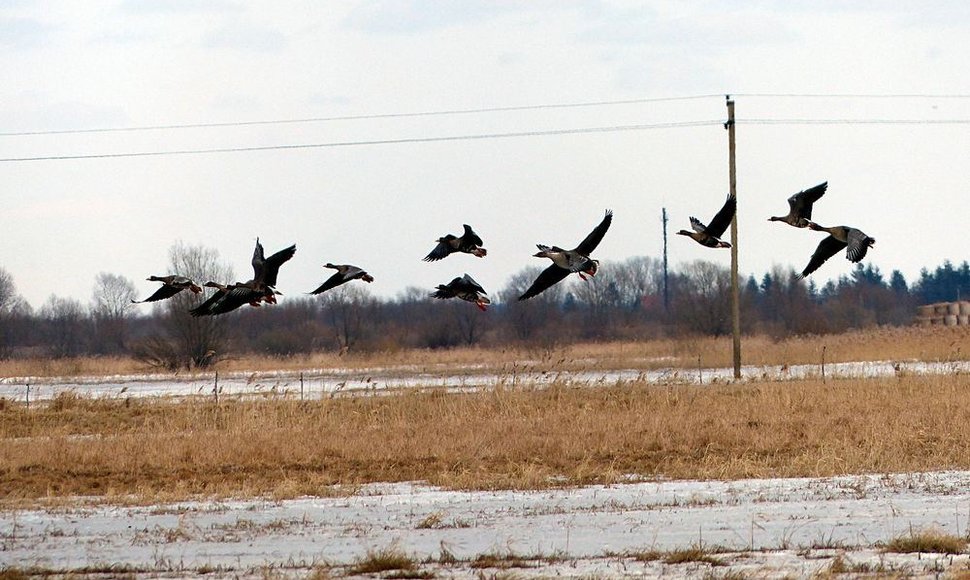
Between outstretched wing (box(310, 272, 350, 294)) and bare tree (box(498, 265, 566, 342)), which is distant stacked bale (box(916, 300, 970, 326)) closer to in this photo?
bare tree (box(498, 265, 566, 342))

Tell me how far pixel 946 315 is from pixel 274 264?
57201 millimetres

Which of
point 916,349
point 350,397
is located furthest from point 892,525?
point 916,349

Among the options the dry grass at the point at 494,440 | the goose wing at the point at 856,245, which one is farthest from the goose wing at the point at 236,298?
the goose wing at the point at 856,245

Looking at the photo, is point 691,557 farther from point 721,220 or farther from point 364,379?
point 364,379

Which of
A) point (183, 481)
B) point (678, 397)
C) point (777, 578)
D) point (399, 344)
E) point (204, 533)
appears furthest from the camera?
point (399, 344)

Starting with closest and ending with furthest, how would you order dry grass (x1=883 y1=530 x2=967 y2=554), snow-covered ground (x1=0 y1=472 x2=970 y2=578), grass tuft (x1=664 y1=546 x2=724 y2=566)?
grass tuft (x1=664 y1=546 x2=724 y2=566) < snow-covered ground (x1=0 y1=472 x2=970 y2=578) < dry grass (x1=883 y1=530 x2=967 y2=554)

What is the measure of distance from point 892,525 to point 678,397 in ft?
39.4

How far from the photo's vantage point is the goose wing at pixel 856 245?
1357 cm

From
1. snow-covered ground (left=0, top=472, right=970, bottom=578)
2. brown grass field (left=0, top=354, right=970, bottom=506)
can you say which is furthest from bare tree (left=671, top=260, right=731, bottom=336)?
snow-covered ground (left=0, top=472, right=970, bottom=578)

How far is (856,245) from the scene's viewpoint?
45.7ft

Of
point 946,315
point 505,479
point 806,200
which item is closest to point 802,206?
point 806,200

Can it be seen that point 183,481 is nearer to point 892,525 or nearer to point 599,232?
point 599,232

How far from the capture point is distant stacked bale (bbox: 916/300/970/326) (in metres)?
63.1

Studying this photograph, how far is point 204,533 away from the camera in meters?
13.7
